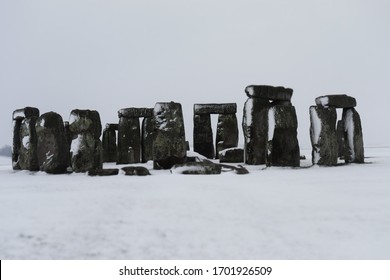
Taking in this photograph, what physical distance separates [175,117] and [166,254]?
5.30 m

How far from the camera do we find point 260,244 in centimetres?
221

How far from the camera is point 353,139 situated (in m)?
8.48

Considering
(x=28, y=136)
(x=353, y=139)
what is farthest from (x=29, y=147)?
(x=353, y=139)

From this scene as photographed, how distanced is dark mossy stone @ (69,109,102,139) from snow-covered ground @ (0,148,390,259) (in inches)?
105

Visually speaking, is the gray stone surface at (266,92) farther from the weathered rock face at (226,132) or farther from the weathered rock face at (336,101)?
the weathered rock face at (226,132)

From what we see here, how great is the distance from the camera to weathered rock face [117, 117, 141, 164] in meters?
11.1

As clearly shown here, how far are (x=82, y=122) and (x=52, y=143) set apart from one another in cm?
68

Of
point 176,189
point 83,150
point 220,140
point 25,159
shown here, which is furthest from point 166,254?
point 220,140

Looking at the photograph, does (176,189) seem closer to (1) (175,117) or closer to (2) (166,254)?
(2) (166,254)

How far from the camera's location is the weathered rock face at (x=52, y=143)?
259 inches

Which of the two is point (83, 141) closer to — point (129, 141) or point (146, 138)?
point (129, 141)

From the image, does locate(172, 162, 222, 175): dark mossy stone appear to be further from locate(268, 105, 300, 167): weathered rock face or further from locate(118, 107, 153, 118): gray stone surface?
locate(118, 107, 153, 118): gray stone surface

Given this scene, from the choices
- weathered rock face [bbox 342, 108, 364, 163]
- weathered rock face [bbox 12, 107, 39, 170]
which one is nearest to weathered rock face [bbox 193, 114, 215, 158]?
weathered rock face [bbox 342, 108, 364, 163]

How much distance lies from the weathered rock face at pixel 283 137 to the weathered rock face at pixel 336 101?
4.39 feet
